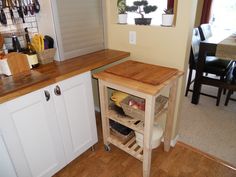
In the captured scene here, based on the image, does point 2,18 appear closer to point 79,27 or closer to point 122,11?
point 79,27

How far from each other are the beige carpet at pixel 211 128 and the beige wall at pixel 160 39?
0.32 metres

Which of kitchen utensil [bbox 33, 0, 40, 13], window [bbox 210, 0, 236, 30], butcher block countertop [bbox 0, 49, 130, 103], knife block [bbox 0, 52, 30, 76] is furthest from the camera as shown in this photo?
window [bbox 210, 0, 236, 30]

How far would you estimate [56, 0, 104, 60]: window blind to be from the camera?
4.85 feet

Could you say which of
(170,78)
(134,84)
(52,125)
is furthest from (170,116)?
(52,125)

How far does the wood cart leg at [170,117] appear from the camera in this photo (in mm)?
1485

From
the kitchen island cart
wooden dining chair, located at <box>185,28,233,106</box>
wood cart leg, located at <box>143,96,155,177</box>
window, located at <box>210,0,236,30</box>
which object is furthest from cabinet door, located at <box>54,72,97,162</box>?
window, located at <box>210,0,236,30</box>

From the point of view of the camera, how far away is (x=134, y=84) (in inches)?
49.5

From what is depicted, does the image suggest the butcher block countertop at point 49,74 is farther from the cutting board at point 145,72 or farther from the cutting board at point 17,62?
the cutting board at point 145,72

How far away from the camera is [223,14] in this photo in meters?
4.03

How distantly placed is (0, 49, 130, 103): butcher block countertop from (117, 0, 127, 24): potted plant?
0.32 metres

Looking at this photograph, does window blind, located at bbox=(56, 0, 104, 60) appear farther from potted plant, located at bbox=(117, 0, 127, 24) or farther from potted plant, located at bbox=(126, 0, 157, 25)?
potted plant, located at bbox=(126, 0, 157, 25)

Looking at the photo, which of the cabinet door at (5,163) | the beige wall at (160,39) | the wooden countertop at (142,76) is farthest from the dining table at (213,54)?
the cabinet door at (5,163)

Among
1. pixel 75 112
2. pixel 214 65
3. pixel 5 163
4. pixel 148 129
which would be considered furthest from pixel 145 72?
→ pixel 214 65

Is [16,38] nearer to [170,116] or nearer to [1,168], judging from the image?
[1,168]
